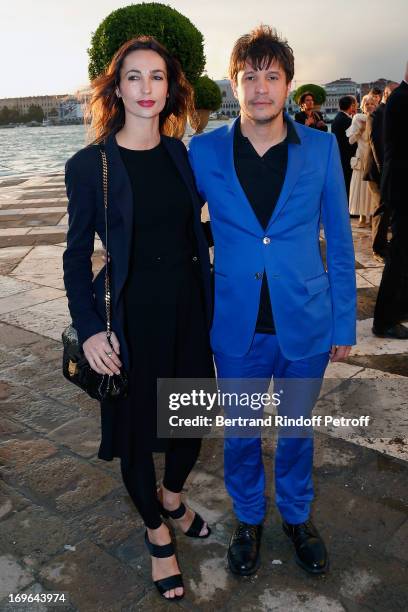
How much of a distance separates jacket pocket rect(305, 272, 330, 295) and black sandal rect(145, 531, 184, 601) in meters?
1.15

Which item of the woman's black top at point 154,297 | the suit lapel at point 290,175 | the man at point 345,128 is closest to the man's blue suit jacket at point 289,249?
the suit lapel at point 290,175

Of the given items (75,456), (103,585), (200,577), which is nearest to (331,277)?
(200,577)

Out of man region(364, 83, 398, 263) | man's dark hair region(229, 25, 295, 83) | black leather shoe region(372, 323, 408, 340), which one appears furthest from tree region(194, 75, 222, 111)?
man's dark hair region(229, 25, 295, 83)

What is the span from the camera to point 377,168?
615cm

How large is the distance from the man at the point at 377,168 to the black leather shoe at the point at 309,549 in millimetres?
4094

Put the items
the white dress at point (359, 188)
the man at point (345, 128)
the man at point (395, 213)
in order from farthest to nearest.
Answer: the man at point (345, 128) → the white dress at point (359, 188) → the man at point (395, 213)

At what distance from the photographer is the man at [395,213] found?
4141 mm

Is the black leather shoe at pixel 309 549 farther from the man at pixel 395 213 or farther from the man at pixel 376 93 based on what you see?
the man at pixel 376 93

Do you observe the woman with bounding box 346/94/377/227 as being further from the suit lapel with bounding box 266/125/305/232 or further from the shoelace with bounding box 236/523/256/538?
the shoelace with bounding box 236/523/256/538

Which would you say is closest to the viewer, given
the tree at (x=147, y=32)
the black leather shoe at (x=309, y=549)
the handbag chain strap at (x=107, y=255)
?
the handbag chain strap at (x=107, y=255)

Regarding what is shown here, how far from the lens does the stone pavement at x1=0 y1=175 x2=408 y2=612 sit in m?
2.13

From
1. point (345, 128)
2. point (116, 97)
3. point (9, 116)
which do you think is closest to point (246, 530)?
point (116, 97)

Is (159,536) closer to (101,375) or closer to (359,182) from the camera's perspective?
(101,375)

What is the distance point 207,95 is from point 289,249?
1151cm
